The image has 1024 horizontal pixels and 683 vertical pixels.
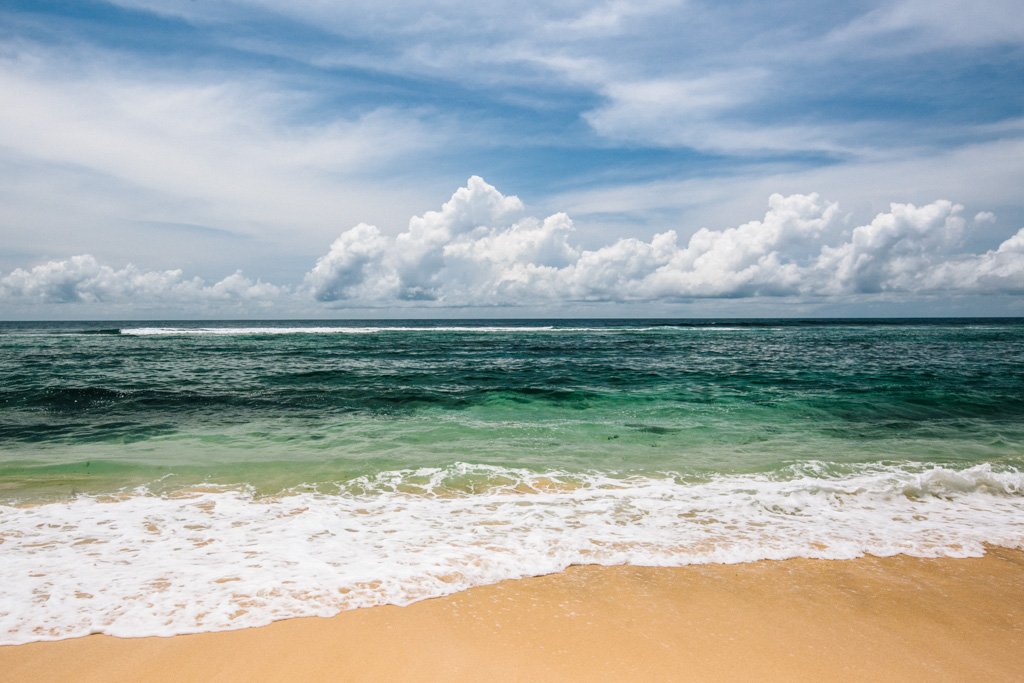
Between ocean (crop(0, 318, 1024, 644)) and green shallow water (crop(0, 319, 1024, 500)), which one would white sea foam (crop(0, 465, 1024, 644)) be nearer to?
ocean (crop(0, 318, 1024, 644))

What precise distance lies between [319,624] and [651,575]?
287 cm

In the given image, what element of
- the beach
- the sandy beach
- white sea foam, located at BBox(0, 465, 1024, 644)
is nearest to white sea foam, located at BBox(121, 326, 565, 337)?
the beach

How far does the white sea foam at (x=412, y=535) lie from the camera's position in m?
4.33

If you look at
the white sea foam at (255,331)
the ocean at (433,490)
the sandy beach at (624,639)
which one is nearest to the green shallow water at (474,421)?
the ocean at (433,490)

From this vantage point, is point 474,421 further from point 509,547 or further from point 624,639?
point 624,639

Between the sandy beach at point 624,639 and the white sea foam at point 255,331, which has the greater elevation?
the white sea foam at point 255,331

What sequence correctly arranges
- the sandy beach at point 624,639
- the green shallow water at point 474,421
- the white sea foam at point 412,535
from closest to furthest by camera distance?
the sandy beach at point 624,639, the white sea foam at point 412,535, the green shallow water at point 474,421

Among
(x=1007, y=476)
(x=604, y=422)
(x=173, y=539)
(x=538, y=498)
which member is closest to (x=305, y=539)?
(x=173, y=539)

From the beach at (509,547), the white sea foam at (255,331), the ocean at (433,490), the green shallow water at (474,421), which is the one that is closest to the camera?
the beach at (509,547)

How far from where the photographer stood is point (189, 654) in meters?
3.67

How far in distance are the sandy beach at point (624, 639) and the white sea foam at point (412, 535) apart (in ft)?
0.90

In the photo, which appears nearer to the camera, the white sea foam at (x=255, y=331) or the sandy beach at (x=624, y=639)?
the sandy beach at (x=624, y=639)

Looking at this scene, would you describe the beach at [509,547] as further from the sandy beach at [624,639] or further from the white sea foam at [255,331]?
the white sea foam at [255,331]

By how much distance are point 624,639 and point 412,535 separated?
102 inches
